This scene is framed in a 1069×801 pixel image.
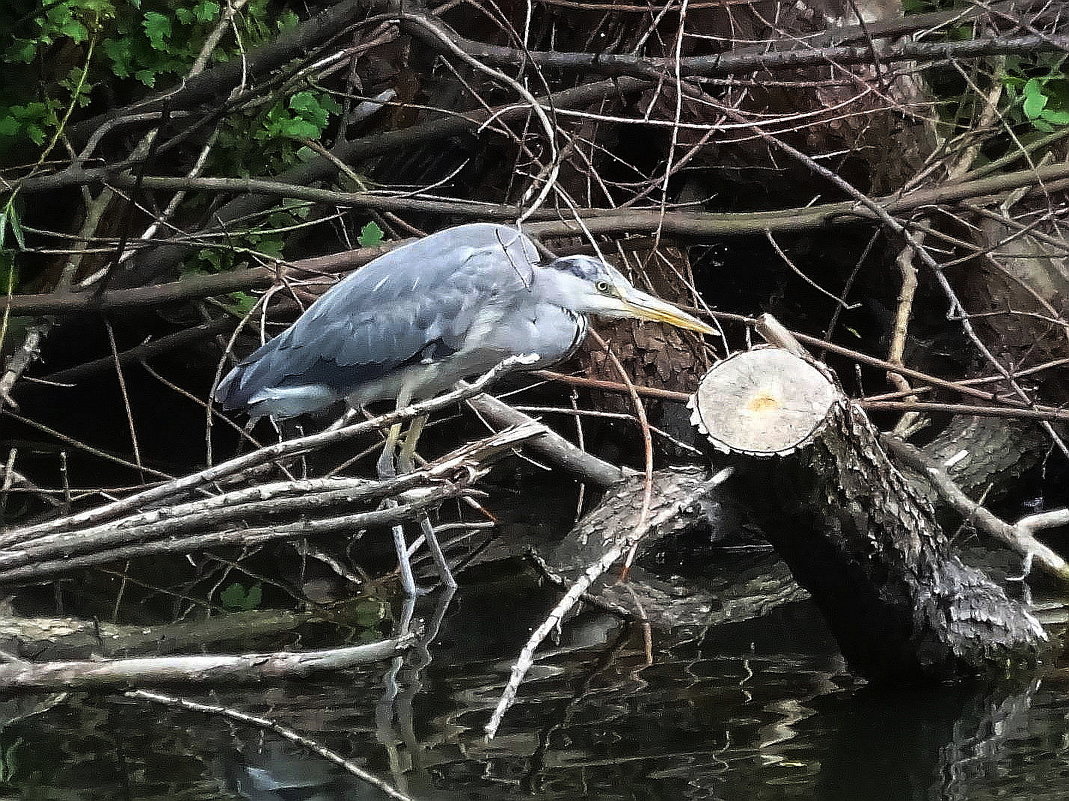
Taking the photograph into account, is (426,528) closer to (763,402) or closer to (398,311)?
(398,311)

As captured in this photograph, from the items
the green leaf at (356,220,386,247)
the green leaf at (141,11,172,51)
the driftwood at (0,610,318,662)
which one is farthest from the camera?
the green leaf at (356,220,386,247)

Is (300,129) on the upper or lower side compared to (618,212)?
upper

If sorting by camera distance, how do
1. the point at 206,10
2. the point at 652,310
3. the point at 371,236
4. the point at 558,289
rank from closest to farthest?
the point at 652,310, the point at 558,289, the point at 206,10, the point at 371,236

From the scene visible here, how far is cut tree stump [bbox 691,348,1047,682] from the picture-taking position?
2.12m

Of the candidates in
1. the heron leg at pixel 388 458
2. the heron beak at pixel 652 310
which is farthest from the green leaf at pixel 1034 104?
the heron leg at pixel 388 458

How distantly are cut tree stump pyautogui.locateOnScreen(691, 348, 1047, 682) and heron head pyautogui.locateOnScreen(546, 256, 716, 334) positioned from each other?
94cm

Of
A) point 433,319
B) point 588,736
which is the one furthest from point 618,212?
point 588,736

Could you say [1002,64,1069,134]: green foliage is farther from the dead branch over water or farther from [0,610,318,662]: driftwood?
[0,610,318,662]: driftwood

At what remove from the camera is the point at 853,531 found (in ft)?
7.45

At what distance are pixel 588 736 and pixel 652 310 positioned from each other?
4.37 feet

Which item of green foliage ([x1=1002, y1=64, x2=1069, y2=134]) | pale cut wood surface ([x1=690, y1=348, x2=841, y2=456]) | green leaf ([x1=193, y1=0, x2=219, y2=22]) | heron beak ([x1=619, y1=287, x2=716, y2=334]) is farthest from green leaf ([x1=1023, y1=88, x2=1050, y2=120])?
green leaf ([x1=193, y1=0, x2=219, y2=22])

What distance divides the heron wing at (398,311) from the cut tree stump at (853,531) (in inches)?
47.7

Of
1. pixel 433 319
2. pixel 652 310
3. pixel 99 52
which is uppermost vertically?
pixel 99 52

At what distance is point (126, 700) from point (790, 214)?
231 cm
